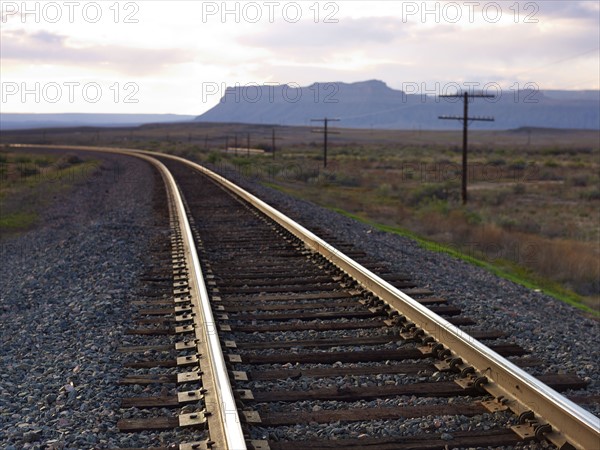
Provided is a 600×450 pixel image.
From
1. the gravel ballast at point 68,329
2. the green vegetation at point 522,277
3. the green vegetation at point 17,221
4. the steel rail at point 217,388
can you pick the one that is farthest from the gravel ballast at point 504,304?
the green vegetation at point 17,221

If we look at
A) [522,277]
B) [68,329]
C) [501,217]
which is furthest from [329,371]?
[501,217]

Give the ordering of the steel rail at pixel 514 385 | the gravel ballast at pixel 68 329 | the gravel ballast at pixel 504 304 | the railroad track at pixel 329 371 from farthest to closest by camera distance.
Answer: the gravel ballast at pixel 504 304 → the gravel ballast at pixel 68 329 → the railroad track at pixel 329 371 → the steel rail at pixel 514 385

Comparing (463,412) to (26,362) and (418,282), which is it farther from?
(418,282)

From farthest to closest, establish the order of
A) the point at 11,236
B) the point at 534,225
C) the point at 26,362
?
1. the point at 534,225
2. the point at 11,236
3. the point at 26,362

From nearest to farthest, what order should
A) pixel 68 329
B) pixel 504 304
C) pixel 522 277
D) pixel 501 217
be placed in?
pixel 68 329 < pixel 504 304 < pixel 522 277 < pixel 501 217

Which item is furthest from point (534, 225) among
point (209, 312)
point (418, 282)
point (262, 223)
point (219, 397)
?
point (219, 397)

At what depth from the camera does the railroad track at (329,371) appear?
4459 mm

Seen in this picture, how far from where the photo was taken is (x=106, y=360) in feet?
19.8

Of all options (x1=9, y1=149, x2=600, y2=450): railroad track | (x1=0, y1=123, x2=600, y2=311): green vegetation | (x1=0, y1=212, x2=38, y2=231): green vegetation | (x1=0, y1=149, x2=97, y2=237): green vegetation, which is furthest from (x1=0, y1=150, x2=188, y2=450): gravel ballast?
(x1=0, y1=123, x2=600, y2=311): green vegetation

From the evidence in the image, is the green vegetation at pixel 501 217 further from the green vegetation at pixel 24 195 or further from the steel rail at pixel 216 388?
the green vegetation at pixel 24 195

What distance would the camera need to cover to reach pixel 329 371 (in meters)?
5.70

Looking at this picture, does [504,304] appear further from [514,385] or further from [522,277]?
[522,277]

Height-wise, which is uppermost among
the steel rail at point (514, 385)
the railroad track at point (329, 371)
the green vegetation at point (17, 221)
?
the steel rail at point (514, 385)

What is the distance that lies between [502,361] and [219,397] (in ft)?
6.36
